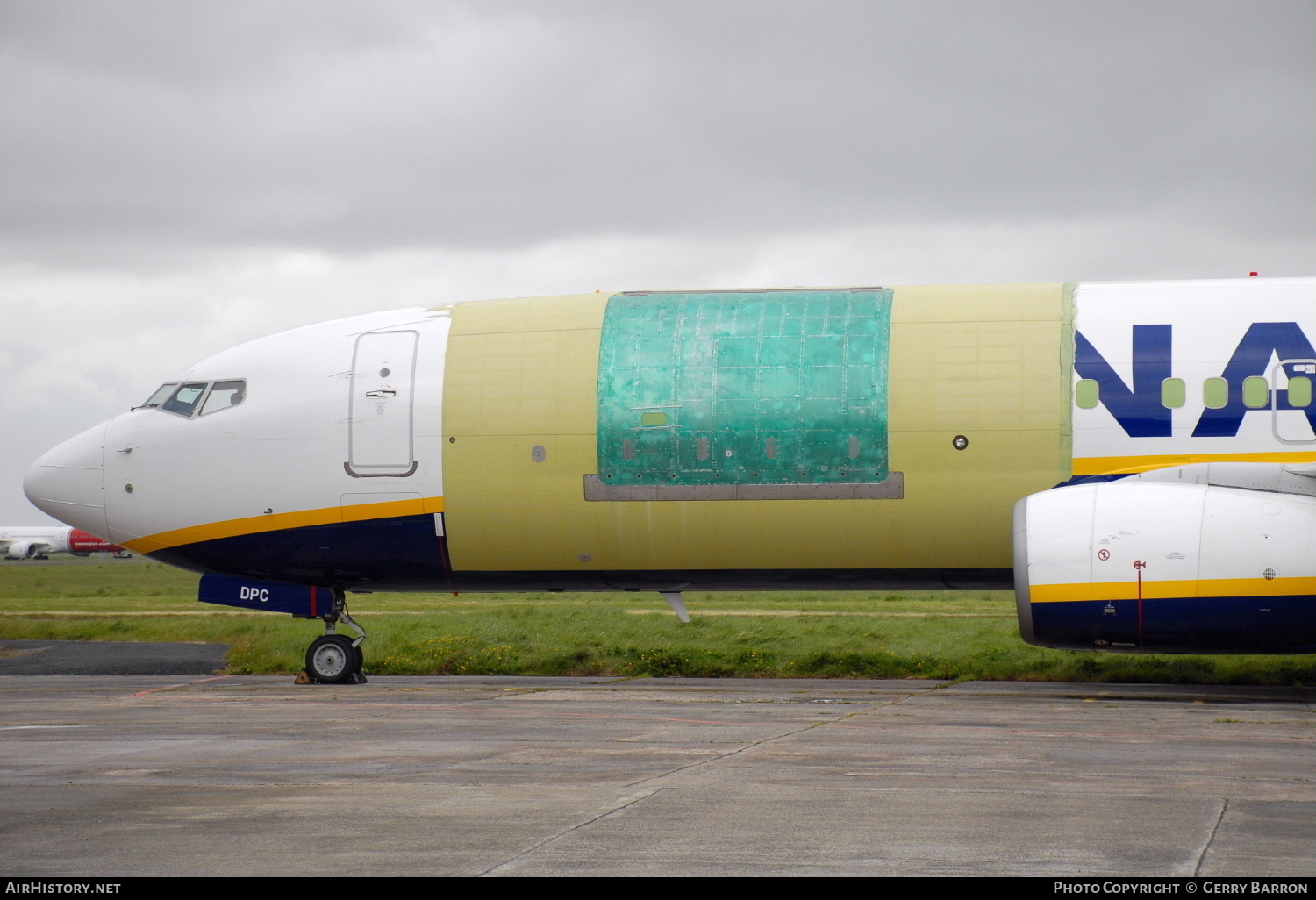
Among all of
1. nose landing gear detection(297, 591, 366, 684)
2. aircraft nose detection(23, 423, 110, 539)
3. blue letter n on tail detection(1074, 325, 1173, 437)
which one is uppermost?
blue letter n on tail detection(1074, 325, 1173, 437)

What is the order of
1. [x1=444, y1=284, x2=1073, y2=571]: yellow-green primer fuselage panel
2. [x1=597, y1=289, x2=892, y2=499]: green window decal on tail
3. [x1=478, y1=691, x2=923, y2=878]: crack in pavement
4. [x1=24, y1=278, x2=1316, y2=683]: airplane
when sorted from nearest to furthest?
[x1=478, y1=691, x2=923, y2=878]: crack in pavement, [x1=24, y1=278, x2=1316, y2=683]: airplane, [x1=444, y1=284, x2=1073, y2=571]: yellow-green primer fuselage panel, [x1=597, y1=289, x2=892, y2=499]: green window decal on tail

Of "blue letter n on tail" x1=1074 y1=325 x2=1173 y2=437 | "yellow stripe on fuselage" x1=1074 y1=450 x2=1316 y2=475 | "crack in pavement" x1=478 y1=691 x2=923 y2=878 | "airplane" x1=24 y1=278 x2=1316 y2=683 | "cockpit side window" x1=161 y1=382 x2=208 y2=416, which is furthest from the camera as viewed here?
Answer: "cockpit side window" x1=161 y1=382 x2=208 y2=416

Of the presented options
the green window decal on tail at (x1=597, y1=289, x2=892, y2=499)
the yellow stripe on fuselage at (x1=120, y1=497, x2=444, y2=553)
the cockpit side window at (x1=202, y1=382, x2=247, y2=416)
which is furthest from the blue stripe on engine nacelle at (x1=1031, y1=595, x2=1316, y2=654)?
the cockpit side window at (x1=202, y1=382, x2=247, y2=416)

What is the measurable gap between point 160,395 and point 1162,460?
14.4 m

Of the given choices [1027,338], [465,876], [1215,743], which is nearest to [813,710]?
[1215,743]

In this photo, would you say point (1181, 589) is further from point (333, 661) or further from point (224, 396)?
Result: point (224, 396)

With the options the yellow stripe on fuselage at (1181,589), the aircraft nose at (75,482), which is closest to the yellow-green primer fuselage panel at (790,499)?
the yellow stripe on fuselage at (1181,589)

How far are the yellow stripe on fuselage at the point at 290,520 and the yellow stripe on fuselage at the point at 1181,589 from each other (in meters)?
8.44

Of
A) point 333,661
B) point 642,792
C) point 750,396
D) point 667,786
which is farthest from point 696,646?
point 642,792

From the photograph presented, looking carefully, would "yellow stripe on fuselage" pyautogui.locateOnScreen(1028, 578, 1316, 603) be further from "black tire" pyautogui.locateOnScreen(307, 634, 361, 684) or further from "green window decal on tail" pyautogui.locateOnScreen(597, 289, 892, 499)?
"black tire" pyautogui.locateOnScreen(307, 634, 361, 684)

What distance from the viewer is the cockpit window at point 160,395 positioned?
20016 mm

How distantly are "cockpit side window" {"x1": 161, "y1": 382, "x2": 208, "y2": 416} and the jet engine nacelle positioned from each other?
12022 millimetres

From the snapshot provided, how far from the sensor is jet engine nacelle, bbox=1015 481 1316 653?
49.6ft

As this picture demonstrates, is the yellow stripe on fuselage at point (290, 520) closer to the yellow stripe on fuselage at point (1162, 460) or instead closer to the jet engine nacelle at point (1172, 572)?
the jet engine nacelle at point (1172, 572)
